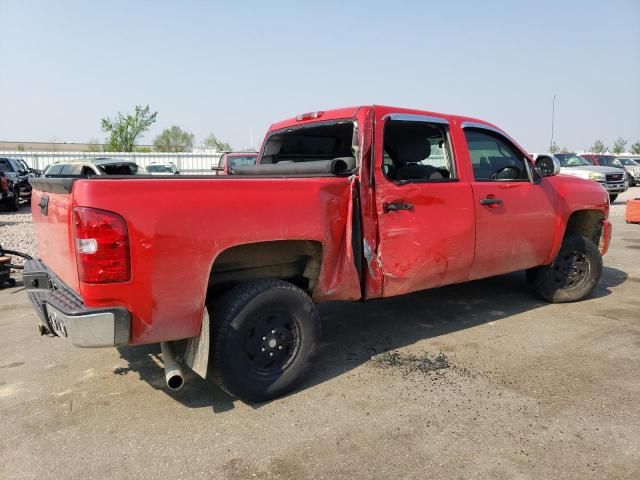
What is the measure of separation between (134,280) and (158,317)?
0.87 ft

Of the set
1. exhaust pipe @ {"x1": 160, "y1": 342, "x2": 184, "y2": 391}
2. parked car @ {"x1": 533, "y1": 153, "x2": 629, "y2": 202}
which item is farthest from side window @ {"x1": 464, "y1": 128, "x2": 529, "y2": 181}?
parked car @ {"x1": 533, "y1": 153, "x2": 629, "y2": 202}

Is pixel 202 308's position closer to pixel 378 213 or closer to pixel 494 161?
pixel 378 213

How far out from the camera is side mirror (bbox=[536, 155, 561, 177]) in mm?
4928

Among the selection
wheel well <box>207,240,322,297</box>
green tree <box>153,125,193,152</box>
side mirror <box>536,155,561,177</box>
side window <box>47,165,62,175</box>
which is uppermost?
green tree <box>153,125,193,152</box>

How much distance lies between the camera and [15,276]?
23.0 ft

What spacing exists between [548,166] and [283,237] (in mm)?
3187

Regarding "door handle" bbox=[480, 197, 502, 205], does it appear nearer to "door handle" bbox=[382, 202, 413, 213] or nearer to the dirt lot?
"door handle" bbox=[382, 202, 413, 213]

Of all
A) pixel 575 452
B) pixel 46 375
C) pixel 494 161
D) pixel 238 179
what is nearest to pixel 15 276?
pixel 46 375

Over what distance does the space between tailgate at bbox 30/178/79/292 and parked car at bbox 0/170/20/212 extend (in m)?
13.3

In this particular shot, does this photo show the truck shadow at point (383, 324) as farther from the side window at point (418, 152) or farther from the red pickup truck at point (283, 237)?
the side window at point (418, 152)

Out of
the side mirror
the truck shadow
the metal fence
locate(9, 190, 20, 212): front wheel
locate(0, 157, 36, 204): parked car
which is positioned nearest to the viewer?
the truck shadow

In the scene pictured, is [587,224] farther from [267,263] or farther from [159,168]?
[159,168]

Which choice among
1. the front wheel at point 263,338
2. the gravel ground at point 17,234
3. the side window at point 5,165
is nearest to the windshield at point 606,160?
the gravel ground at point 17,234

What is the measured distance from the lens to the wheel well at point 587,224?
5609 millimetres
